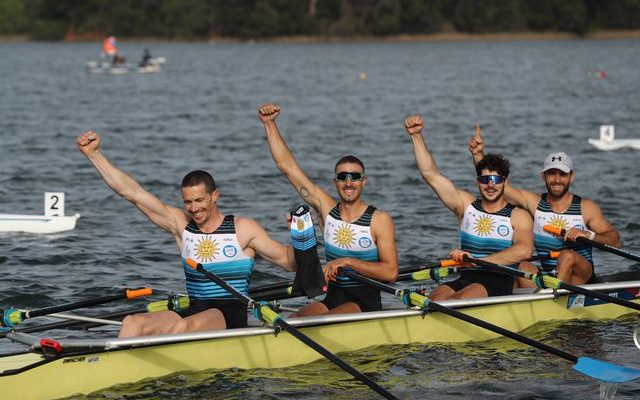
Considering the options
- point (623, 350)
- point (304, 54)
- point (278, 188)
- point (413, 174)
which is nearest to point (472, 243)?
point (623, 350)

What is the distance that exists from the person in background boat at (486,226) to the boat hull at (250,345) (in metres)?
0.32

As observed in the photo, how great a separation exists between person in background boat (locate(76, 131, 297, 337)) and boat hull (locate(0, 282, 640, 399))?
257 millimetres

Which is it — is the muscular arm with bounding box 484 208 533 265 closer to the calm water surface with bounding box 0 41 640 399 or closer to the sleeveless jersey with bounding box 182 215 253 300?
the calm water surface with bounding box 0 41 640 399

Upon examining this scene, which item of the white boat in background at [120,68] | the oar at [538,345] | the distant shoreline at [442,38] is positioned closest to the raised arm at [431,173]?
the oar at [538,345]

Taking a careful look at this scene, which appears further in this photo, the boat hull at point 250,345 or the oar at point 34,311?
the oar at point 34,311

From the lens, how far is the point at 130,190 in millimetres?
10469

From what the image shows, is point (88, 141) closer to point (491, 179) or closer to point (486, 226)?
point (491, 179)

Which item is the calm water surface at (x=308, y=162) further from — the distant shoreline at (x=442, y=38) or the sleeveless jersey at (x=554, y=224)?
the distant shoreline at (x=442, y=38)

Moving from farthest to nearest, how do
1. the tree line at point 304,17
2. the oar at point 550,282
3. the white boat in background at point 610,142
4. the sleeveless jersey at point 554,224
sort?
the tree line at point 304,17, the white boat in background at point 610,142, the sleeveless jersey at point 554,224, the oar at point 550,282

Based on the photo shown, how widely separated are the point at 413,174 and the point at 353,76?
44204 millimetres

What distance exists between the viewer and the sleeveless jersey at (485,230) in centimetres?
1196

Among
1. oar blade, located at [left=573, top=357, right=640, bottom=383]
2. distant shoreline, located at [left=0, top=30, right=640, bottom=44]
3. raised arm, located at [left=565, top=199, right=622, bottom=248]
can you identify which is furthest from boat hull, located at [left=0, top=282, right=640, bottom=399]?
distant shoreline, located at [left=0, top=30, right=640, bottom=44]

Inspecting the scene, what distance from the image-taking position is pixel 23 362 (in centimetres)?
990

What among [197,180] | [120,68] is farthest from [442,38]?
[197,180]
